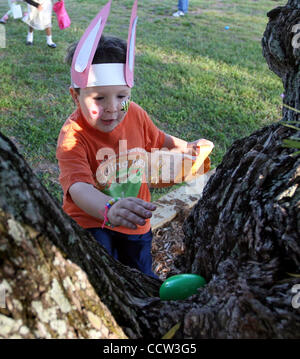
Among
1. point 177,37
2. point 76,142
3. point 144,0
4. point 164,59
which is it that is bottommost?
point 76,142

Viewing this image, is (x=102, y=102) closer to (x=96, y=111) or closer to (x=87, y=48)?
(x=96, y=111)

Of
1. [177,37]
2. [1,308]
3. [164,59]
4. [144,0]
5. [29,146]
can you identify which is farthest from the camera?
[144,0]

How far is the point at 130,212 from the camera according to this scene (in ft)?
5.16

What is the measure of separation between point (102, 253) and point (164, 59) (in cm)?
657

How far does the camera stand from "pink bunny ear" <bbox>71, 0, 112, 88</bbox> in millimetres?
2059

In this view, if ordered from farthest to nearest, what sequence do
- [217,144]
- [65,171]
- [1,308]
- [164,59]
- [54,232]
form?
[164,59] < [217,144] < [65,171] < [54,232] < [1,308]

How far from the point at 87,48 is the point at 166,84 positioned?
4.41 m

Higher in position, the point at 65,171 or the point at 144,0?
the point at 144,0

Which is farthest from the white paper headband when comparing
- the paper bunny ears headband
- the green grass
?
the green grass

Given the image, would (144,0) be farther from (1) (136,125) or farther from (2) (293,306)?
(2) (293,306)

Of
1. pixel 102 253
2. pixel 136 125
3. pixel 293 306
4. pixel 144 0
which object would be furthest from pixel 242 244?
pixel 144 0

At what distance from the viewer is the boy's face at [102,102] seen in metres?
2.29

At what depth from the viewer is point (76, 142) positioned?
2379mm

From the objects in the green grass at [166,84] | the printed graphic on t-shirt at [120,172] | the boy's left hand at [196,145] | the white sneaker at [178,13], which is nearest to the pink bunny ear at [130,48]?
the printed graphic on t-shirt at [120,172]
